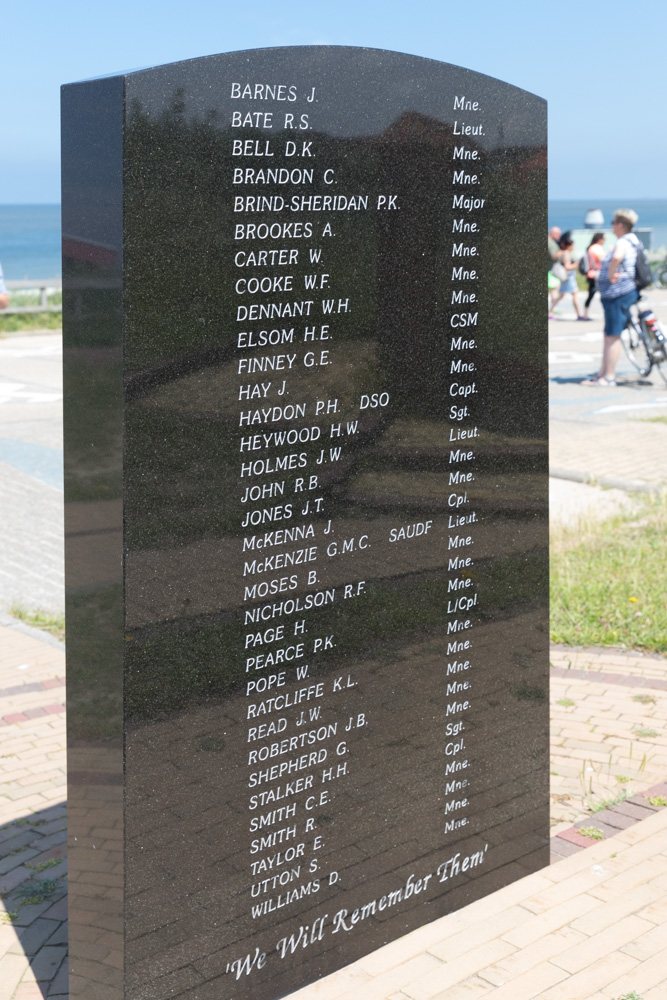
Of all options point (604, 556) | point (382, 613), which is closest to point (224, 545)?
point (382, 613)

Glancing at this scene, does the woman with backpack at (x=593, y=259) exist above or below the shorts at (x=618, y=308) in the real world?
above

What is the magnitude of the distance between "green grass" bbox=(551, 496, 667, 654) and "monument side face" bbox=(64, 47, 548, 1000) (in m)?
2.57

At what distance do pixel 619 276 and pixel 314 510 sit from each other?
40.9 feet

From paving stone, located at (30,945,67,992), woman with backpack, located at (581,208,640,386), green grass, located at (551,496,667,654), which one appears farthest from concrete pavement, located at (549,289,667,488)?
paving stone, located at (30,945,67,992)

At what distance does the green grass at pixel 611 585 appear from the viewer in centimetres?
671

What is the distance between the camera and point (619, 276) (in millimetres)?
14867

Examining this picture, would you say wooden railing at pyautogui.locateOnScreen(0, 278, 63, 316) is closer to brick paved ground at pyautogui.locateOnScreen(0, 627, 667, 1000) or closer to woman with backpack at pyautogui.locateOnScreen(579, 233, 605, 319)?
woman with backpack at pyautogui.locateOnScreen(579, 233, 605, 319)

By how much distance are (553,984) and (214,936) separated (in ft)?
3.49

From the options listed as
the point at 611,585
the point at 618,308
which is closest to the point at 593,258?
the point at 618,308

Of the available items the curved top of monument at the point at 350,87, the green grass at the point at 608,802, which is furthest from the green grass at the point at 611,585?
the curved top of monument at the point at 350,87

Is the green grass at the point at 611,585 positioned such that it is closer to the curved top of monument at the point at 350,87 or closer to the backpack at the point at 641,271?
the curved top of monument at the point at 350,87

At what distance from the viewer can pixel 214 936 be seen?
324 cm

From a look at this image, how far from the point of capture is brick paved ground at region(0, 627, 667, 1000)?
3.50 m

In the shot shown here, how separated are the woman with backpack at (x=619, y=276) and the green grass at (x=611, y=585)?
6.44 meters
